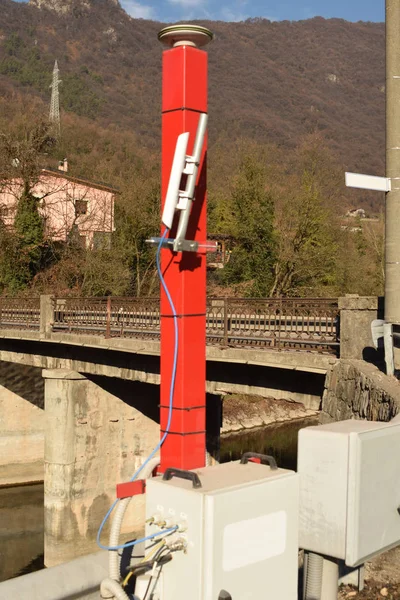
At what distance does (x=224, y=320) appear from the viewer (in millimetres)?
12234

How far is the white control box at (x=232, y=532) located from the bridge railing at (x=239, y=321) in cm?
654

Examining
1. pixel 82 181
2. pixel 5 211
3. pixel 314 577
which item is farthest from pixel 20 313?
pixel 82 181

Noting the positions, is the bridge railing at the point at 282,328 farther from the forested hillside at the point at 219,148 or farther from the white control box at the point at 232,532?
the forested hillside at the point at 219,148

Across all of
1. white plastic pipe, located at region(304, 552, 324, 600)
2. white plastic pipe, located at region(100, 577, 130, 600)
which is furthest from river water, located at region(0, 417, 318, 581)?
white plastic pipe, located at region(100, 577, 130, 600)

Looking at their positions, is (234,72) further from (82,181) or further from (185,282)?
(185,282)

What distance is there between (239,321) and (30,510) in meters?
13.1

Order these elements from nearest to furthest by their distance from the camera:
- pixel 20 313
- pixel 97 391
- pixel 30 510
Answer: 1. pixel 97 391
2. pixel 20 313
3. pixel 30 510

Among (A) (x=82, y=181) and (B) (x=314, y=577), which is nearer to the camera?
(B) (x=314, y=577)

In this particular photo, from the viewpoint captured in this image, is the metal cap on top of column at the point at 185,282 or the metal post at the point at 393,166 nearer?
the metal cap on top of column at the point at 185,282

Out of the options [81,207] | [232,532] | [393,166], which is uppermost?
[81,207]

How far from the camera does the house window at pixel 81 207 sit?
38094 millimetres

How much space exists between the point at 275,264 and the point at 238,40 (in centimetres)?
14544

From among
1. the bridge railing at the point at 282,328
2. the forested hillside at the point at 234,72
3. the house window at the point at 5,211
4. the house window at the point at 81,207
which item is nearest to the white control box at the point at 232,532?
the bridge railing at the point at 282,328

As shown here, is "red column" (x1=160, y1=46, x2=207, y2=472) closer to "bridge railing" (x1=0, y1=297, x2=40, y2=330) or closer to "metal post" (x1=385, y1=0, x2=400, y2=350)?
"metal post" (x1=385, y1=0, x2=400, y2=350)
